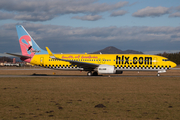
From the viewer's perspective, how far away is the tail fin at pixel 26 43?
46.8 m

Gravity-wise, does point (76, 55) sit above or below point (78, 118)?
above

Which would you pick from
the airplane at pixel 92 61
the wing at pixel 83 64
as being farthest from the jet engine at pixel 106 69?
the wing at pixel 83 64

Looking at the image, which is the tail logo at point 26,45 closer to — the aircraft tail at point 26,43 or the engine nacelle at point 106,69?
the aircraft tail at point 26,43

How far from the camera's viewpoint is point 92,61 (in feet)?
145

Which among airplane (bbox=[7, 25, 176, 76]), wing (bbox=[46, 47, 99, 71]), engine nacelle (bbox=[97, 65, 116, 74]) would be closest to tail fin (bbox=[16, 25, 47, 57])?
airplane (bbox=[7, 25, 176, 76])

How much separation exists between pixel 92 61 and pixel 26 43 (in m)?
14.5

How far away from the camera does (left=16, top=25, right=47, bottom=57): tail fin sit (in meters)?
46.8

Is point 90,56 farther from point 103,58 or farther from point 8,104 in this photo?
point 8,104

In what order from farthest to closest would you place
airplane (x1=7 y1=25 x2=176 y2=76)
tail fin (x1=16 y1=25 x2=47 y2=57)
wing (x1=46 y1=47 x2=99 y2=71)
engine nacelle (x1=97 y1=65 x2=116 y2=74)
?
tail fin (x1=16 y1=25 x2=47 y2=57)
airplane (x1=7 y1=25 x2=176 y2=76)
wing (x1=46 y1=47 x2=99 y2=71)
engine nacelle (x1=97 y1=65 x2=116 y2=74)

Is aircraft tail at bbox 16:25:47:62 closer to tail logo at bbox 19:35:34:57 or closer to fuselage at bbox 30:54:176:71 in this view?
tail logo at bbox 19:35:34:57

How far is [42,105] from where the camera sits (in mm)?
13055

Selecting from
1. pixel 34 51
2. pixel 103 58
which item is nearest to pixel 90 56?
pixel 103 58

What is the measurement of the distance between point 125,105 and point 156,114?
2.51 metres

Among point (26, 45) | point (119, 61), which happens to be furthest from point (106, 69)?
point (26, 45)
